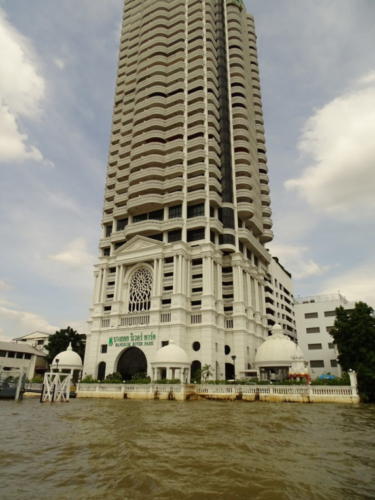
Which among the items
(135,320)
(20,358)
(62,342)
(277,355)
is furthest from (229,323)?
(20,358)

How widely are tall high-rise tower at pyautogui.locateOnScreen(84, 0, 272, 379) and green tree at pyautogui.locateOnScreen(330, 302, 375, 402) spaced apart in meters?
16.1

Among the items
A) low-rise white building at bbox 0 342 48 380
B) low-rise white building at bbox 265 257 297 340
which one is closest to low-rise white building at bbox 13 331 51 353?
low-rise white building at bbox 0 342 48 380

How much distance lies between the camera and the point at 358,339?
1558 inches

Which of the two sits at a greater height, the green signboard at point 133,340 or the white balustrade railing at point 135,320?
the white balustrade railing at point 135,320

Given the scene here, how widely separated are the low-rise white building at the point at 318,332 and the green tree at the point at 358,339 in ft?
101

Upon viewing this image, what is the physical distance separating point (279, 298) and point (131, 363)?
47.1 m

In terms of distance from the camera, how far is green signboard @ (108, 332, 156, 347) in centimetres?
5273

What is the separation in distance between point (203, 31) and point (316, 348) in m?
69.5

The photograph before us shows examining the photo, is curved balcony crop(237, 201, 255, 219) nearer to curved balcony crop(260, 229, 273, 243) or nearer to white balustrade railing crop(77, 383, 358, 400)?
curved balcony crop(260, 229, 273, 243)

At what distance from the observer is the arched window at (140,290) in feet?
190

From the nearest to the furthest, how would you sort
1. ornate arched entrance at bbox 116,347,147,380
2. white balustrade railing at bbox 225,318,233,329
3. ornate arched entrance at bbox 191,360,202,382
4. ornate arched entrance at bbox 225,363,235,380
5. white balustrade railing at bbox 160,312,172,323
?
ornate arched entrance at bbox 191,360,202,382, white balustrade railing at bbox 160,312,172,323, ornate arched entrance at bbox 116,347,147,380, ornate arched entrance at bbox 225,363,235,380, white balustrade railing at bbox 225,318,233,329

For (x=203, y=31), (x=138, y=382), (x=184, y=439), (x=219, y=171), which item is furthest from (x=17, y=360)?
(x=203, y=31)

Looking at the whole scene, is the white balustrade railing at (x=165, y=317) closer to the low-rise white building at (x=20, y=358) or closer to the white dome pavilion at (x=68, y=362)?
the white dome pavilion at (x=68, y=362)

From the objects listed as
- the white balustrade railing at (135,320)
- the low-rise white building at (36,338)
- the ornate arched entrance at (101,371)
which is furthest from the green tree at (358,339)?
the low-rise white building at (36,338)
